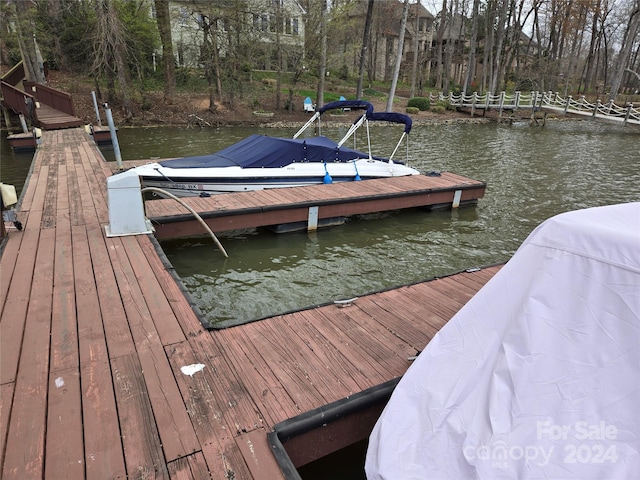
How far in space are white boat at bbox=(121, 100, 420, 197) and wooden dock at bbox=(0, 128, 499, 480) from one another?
3.28m

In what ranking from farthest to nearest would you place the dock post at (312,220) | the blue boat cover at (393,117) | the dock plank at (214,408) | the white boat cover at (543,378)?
the blue boat cover at (393,117), the dock post at (312,220), the dock plank at (214,408), the white boat cover at (543,378)

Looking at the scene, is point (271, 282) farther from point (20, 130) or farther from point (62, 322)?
point (20, 130)

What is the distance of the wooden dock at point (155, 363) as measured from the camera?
91.1 inches

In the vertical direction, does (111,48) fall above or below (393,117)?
above

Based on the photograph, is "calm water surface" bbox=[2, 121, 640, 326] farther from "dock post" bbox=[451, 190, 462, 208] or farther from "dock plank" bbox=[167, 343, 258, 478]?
"dock plank" bbox=[167, 343, 258, 478]

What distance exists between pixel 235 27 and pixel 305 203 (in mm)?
19626

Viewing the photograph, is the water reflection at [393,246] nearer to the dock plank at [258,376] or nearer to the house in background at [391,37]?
the dock plank at [258,376]

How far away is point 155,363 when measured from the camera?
10.0 ft

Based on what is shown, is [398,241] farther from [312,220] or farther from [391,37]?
[391,37]

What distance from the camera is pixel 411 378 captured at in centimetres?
244

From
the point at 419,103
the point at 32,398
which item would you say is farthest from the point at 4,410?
the point at 419,103

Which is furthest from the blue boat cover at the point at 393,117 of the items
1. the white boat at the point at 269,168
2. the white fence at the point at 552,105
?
the white fence at the point at 552,105

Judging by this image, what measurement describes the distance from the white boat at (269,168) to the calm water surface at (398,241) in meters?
1.22

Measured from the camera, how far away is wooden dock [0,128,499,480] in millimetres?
2314
